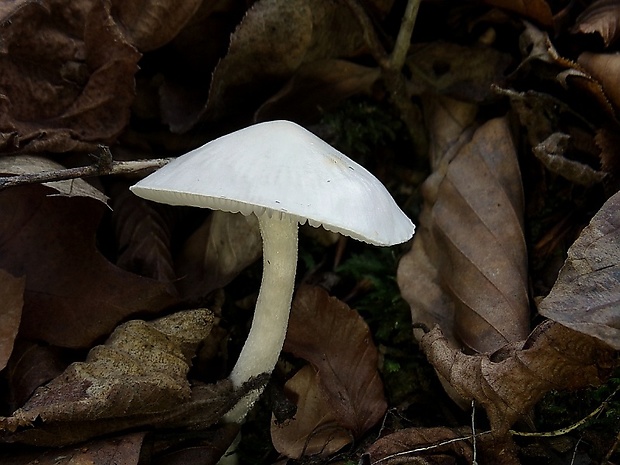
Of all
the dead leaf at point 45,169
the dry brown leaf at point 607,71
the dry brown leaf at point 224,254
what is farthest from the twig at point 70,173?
the dry brown leaf at point 607,71

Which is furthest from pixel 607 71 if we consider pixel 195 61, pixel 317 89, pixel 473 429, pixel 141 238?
pixel 141 238

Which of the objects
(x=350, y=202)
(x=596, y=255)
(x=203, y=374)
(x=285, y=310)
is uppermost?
(x=350, y=202)

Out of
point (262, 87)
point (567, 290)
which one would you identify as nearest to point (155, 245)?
point (262, 87)

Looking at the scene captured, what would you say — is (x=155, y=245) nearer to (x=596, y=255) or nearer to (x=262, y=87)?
(x=262, y=87)

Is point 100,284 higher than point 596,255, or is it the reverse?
point 596,255

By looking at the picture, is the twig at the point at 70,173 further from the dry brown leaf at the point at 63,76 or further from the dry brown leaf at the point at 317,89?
the dry brown leaf at the point at 317,89

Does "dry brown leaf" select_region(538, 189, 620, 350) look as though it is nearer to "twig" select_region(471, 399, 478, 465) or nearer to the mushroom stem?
"twig" select_region(471, 399, 478, 465)

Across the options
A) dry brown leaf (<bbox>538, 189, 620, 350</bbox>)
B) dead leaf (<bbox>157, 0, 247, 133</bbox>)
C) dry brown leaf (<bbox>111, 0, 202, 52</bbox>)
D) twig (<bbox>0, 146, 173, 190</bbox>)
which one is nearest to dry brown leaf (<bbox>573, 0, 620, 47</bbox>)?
dry brown leaf (<bbox>538, 189, 620, 350</bbox>)
